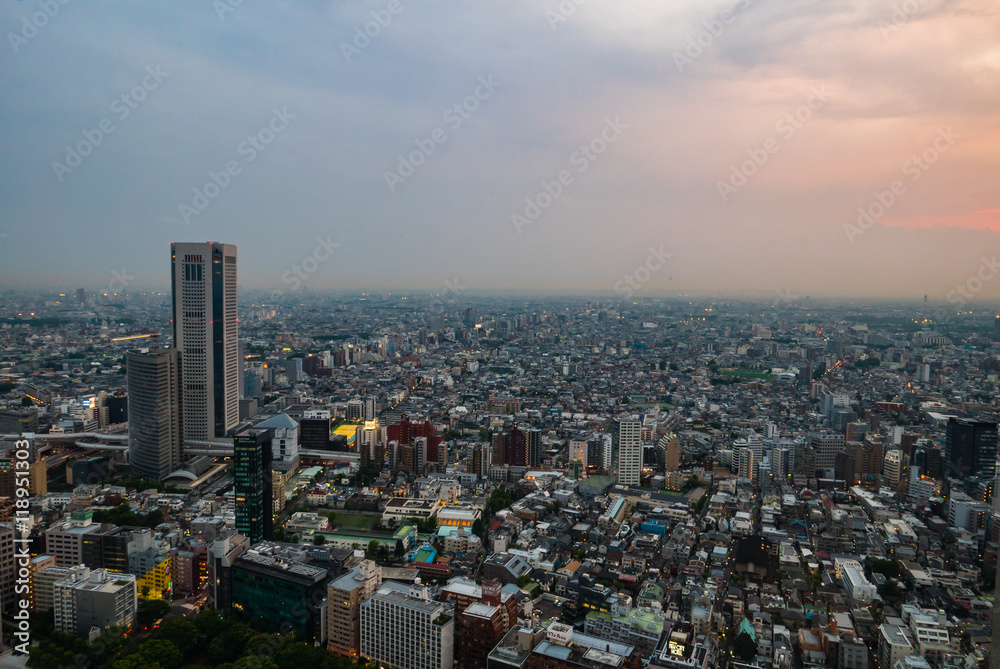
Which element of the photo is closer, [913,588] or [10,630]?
[10,630]

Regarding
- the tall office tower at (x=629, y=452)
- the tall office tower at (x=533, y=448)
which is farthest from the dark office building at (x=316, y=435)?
the tall office tower at (x=629, y=452)

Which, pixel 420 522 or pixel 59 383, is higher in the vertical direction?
pixel 59 383

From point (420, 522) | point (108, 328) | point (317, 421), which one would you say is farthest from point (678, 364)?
point (108, 328)

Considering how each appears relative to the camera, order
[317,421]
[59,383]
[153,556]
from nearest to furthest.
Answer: [153,556] < [317,421] < [59,383]

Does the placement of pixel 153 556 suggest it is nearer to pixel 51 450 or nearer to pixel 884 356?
pixel 51 450

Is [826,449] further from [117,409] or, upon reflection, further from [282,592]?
[117,409]

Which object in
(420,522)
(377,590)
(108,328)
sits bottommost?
(420,522)

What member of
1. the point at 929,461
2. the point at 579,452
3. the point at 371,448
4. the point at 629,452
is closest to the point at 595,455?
the point at 579,452

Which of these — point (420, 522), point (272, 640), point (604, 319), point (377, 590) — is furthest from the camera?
point (604, 319)
